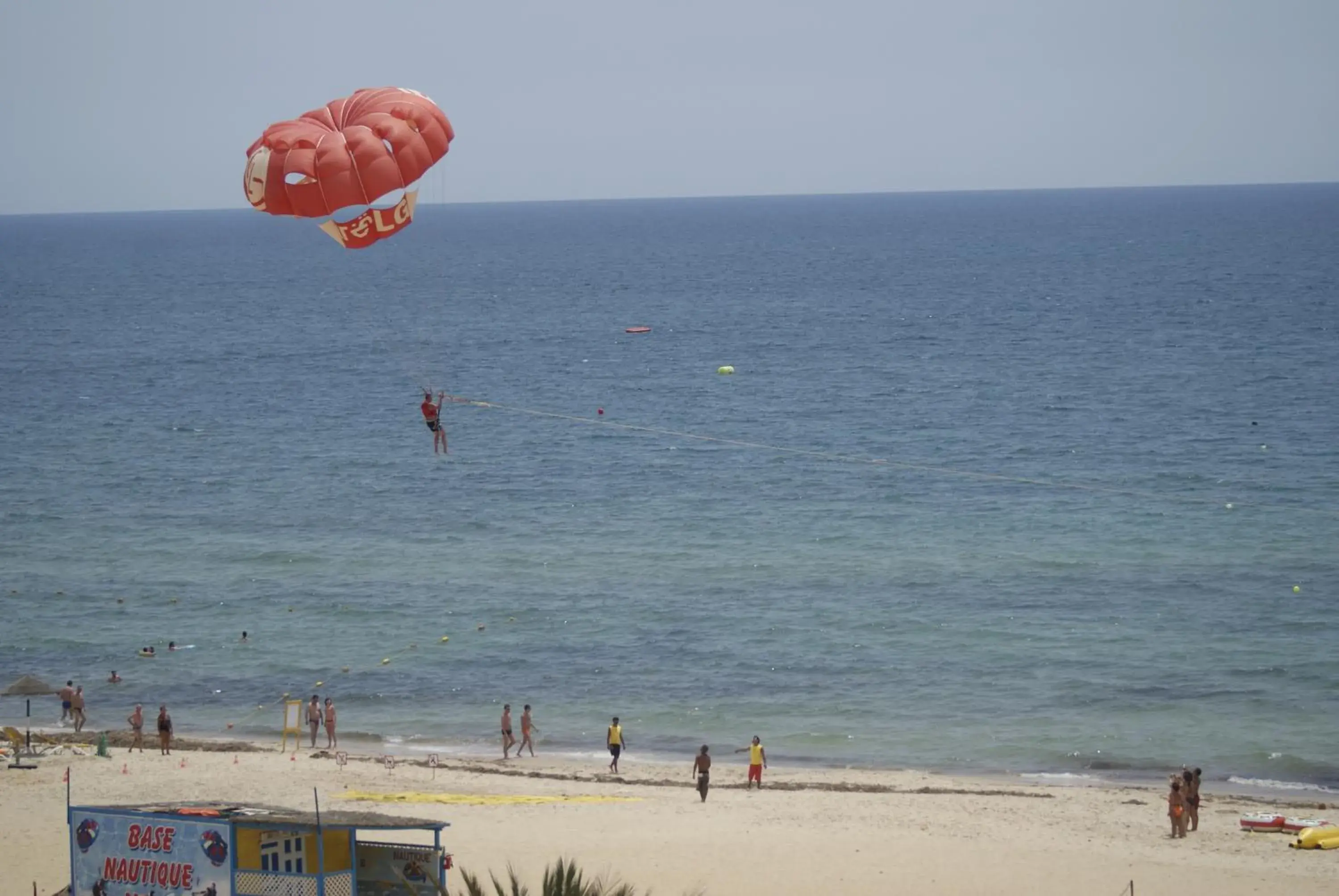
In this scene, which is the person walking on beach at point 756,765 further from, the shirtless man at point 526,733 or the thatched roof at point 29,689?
the thatched roof at point 29,689

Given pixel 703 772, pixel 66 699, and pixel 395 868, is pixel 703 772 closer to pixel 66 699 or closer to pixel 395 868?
pixel 395 868

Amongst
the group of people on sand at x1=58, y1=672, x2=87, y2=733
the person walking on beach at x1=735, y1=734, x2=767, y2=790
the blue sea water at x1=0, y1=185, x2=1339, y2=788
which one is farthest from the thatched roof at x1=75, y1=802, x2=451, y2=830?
the group of people on sand at x1=58, y1=672, x2=87, y2=733

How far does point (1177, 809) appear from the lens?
21.9 meters

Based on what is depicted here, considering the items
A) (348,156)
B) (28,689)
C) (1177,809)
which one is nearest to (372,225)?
(348,156)

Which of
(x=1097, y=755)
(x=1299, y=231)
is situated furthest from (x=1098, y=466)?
(x=1299, y=231)

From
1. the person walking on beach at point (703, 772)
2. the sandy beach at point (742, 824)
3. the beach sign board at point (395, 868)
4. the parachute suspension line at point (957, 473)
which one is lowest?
the sandy beach at point (742, 824)

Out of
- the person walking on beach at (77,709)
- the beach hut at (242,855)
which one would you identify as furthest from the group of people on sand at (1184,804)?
the person walking on beach at (77,709)

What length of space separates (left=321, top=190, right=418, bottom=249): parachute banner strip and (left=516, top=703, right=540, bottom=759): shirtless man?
8893 millimetres

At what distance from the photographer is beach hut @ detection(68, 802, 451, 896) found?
15.7 meters

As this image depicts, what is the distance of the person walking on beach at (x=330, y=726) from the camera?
28.0m

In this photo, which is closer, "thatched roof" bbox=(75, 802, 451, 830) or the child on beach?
"thatched roof" bbox=(75, 802, 451, 830)

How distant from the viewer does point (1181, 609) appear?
34656 mm

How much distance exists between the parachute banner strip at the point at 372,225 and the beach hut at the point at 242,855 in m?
10.4

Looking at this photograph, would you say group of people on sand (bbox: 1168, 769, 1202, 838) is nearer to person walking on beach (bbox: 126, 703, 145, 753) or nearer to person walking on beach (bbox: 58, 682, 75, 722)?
person walking on beach (bbox: 126, 703, 145, 753)
